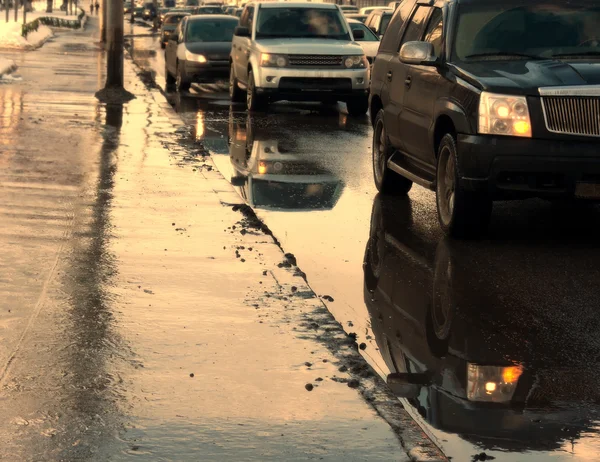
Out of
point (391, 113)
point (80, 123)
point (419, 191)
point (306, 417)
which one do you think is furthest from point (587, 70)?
point (80, 123)

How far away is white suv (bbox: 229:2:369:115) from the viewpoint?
21.8m

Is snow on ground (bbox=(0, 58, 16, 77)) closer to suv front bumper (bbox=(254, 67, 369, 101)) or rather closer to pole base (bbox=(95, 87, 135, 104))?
pole base (bbox=(95, 87, 135, 104))

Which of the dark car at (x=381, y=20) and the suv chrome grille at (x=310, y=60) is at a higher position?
the suv chrome grille at (x=310, y=60)

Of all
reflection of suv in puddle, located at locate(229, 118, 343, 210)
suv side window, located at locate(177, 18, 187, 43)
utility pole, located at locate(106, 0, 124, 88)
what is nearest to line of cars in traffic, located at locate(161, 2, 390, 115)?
utility pole, located at locate(106, 0, 124, 88)

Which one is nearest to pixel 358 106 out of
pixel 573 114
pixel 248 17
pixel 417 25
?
pixel 248 17

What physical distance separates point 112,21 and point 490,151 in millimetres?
13655

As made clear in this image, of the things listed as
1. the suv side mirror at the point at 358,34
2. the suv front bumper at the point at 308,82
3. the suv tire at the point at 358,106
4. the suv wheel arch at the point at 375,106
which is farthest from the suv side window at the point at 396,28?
the suv side mirror at the point at 358,34

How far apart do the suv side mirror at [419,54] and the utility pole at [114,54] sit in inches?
479

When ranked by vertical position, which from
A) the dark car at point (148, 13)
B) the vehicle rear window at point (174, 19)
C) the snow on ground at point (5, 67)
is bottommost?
the dark car at point (148, 13)

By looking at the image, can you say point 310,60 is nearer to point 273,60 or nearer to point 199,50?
point 273,60

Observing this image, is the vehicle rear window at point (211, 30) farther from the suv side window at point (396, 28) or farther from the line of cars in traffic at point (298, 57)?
the suv side window at point (396, 28)

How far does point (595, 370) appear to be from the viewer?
6871mm

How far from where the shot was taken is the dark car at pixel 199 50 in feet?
89.5

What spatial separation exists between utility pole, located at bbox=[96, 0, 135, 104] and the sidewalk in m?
A: 9.37
